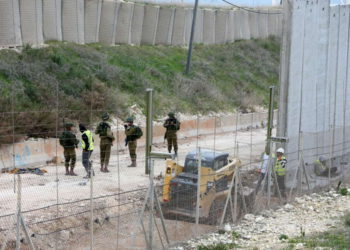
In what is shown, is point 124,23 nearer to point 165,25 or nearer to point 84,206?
point 165,25

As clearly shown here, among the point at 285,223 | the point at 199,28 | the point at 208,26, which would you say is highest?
the point at 208,26

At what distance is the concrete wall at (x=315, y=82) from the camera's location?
1862 centimetres

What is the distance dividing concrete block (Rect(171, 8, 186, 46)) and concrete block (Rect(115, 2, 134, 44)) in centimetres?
438

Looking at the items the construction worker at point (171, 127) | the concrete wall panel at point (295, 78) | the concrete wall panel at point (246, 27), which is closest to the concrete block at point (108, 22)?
the construction worker at point (171, 127)

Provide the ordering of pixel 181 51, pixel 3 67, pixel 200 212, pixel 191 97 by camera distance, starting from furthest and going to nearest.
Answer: pixel 181 51
pixel 191 97
pixel 3 67
pixel 200 212

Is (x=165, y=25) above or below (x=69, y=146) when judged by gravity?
above

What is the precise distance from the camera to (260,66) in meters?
42.2

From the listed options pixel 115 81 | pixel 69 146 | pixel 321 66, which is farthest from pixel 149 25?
pixel 69 146

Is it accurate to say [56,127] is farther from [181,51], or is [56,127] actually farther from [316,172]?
[181,51]

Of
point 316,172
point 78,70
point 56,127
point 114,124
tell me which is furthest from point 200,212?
point 78,70

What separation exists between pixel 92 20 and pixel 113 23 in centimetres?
173

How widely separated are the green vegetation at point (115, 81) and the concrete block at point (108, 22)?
2.48ft

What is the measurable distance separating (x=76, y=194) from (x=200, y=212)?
343 centimetres

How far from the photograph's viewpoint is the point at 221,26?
42375mm
